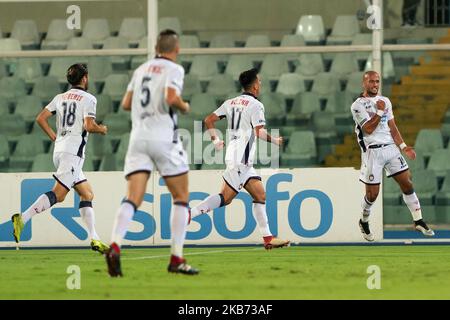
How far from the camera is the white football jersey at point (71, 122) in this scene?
43.5 feet

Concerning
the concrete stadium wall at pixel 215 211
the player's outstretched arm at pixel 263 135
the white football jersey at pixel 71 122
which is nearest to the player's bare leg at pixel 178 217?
the player's outstretched arm at pixel 263 135

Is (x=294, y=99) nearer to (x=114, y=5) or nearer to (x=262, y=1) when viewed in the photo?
(x=262, y=1)

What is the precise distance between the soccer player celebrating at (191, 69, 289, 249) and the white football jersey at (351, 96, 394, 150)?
174cm

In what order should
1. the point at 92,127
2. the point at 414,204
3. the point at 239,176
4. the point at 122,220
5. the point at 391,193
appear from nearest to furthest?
the point at 122,220 < the point at 92,127 < the point at 239,176 < the point at 414,204 < the point at 391,193

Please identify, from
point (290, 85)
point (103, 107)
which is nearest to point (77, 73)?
point (103, 107)

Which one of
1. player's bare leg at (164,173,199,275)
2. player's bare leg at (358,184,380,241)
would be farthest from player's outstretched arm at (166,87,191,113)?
player's bare leg at (358,184,380,241)

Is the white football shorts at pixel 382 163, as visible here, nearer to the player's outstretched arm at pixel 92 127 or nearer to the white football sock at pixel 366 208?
the white football sock at pixel 366 208

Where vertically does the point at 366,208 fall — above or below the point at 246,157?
below

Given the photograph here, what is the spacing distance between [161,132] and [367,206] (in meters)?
5.73

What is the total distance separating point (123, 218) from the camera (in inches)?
368

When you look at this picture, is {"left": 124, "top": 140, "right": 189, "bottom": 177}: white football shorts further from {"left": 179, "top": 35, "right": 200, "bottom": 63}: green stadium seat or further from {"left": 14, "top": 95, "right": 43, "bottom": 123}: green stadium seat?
{"left": 14, "top": 95, "right": 43, "bottom": 123}: green stadium seat

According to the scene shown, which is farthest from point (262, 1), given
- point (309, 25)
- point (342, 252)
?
point (342, 252)

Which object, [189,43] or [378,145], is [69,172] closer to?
[378,145]

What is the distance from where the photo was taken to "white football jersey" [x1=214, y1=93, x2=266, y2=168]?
44.1 feet
